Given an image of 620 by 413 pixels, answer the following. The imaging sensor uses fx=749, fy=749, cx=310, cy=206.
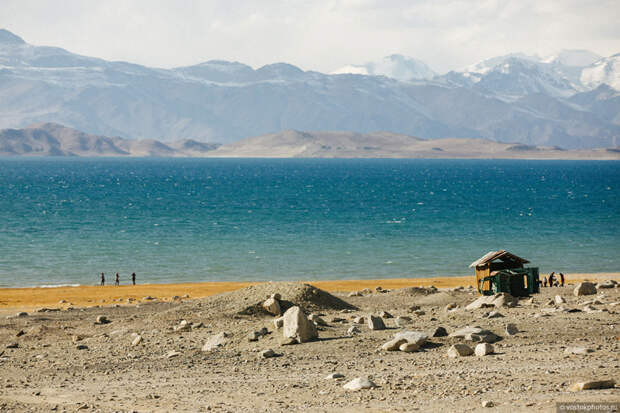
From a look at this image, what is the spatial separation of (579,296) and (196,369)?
59.4 ft

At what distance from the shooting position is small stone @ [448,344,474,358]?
18378mm

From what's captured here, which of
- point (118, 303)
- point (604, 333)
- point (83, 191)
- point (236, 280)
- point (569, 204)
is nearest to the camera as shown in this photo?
point (604, 333)

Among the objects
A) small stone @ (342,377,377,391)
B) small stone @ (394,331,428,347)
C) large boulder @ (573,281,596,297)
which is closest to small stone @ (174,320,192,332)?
small stone @ (394,331,428,347)

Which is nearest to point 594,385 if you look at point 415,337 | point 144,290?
point 415,337

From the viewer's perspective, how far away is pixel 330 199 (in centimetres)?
12756

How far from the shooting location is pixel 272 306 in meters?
26.5

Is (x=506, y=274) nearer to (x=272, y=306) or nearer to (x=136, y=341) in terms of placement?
(x=272, y=306)

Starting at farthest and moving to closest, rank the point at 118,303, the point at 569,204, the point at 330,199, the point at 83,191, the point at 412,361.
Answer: the point at 83,191 < the point at 330,199 < the point at 569,204 < the point at 118,303 < the point at 412,361

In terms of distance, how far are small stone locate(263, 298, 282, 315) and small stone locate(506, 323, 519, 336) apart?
8682mm

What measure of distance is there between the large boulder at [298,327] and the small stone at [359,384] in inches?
211

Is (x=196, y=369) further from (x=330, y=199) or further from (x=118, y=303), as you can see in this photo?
(x=330, y=199)

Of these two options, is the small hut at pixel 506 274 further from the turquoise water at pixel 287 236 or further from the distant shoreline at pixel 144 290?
the turquoise water at pixel 287 236

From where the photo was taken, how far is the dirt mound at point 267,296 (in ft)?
89.7

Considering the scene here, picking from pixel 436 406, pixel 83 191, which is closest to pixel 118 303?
pixel 436 406
